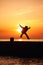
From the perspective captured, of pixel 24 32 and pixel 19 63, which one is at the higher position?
pixel 24 32

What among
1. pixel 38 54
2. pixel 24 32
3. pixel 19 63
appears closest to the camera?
pixel 19 63

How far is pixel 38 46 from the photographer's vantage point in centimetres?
2300

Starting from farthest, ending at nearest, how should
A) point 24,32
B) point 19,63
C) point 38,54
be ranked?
point 24,32
point 38,54
point 19,63

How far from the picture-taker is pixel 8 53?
2342cm

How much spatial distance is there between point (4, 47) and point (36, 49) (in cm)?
363

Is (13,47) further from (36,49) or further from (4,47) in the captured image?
(36,49)

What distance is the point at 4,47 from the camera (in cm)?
2358

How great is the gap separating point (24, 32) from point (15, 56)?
1127 cm

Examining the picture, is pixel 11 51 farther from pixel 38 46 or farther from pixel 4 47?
pixel 38 46

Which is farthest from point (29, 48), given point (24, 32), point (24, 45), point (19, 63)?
point (24, 32)

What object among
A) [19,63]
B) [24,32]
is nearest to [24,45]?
[19,63]

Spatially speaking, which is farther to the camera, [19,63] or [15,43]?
[15,43]

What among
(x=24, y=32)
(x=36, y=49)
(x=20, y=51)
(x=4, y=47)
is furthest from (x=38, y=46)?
(x=24, y=32)

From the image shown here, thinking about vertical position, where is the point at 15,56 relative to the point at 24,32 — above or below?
below
